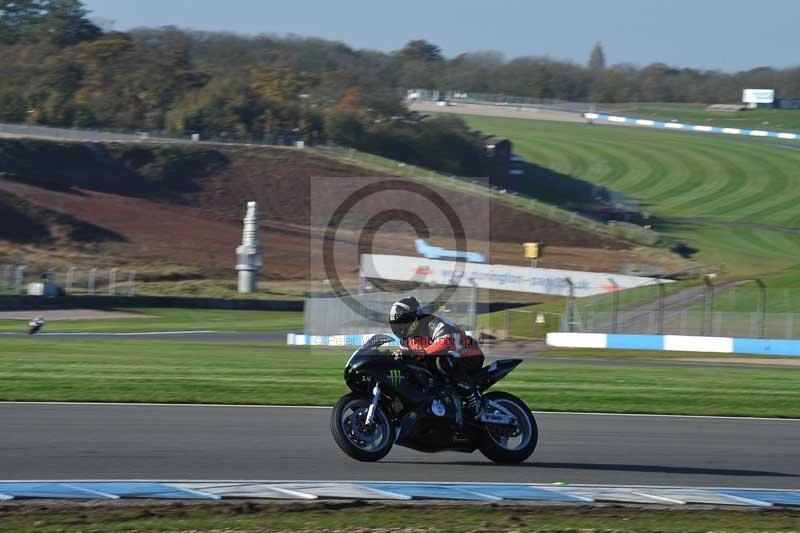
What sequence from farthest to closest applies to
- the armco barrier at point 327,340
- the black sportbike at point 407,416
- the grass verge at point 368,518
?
the armco barrier at point 327,340 < the black sportbike at point 407,416 < the grass verge at point 368,518

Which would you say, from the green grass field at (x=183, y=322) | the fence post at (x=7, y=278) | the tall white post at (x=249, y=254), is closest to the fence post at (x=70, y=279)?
the fence post at (x=7, y=278)

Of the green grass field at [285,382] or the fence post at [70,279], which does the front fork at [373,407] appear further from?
the fence post at [70,279]

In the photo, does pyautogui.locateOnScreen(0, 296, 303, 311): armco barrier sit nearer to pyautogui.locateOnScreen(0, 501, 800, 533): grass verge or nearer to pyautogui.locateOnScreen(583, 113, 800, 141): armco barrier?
pyautogui.locateOnScreen(0, 501, 800, 533): grass verge

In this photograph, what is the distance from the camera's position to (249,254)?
5200cm

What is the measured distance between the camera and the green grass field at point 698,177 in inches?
2854

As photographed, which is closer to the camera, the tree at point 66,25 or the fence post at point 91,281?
the fence post at point 91,281

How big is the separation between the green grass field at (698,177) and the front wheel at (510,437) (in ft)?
175

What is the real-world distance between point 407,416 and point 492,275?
35.8 meters

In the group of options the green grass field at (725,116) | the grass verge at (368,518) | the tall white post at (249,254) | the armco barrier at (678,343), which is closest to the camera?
the grass verge at (368,518)

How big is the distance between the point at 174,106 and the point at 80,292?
41.4 metres

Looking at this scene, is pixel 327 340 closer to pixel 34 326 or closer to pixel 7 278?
pixel 34 326

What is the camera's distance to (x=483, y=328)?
1518 inches

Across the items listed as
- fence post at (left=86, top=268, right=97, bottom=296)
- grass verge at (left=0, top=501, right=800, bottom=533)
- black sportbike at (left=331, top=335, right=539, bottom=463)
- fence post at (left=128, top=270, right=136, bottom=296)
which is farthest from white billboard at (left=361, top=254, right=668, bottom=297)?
grass verge at (left=0, top=501, right=800, bottom=533)

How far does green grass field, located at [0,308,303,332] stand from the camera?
127 feet
